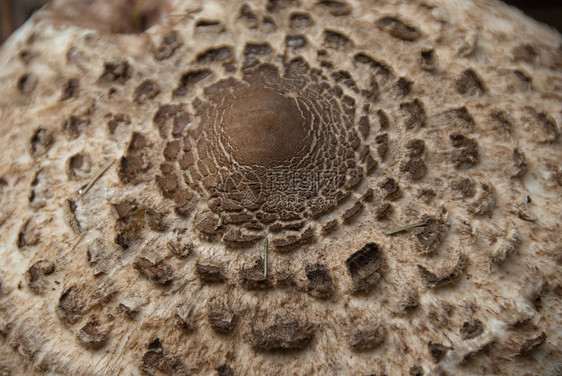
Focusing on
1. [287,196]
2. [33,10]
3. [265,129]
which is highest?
[265,129]

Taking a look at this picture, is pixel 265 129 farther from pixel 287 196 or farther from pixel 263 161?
pixel 287 196

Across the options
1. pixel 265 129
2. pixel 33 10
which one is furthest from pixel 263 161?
pixel 33 10

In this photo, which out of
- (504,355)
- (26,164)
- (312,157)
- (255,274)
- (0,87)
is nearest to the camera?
(504,355)

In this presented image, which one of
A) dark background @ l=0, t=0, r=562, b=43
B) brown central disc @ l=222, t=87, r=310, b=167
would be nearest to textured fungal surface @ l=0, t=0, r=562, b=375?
brown central disc @ l=222, t=87, r=310, b=167

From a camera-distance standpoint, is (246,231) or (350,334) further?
(246,231)

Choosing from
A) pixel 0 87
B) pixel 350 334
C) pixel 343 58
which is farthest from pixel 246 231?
pixel 0 87

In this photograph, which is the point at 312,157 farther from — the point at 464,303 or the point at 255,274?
the point at 464,303

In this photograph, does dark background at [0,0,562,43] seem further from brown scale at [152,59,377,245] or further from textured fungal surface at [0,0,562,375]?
brown scale at [152,59,377,245]

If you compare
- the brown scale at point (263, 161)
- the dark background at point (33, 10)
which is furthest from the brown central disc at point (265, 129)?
the dark background at point (33, 10)
